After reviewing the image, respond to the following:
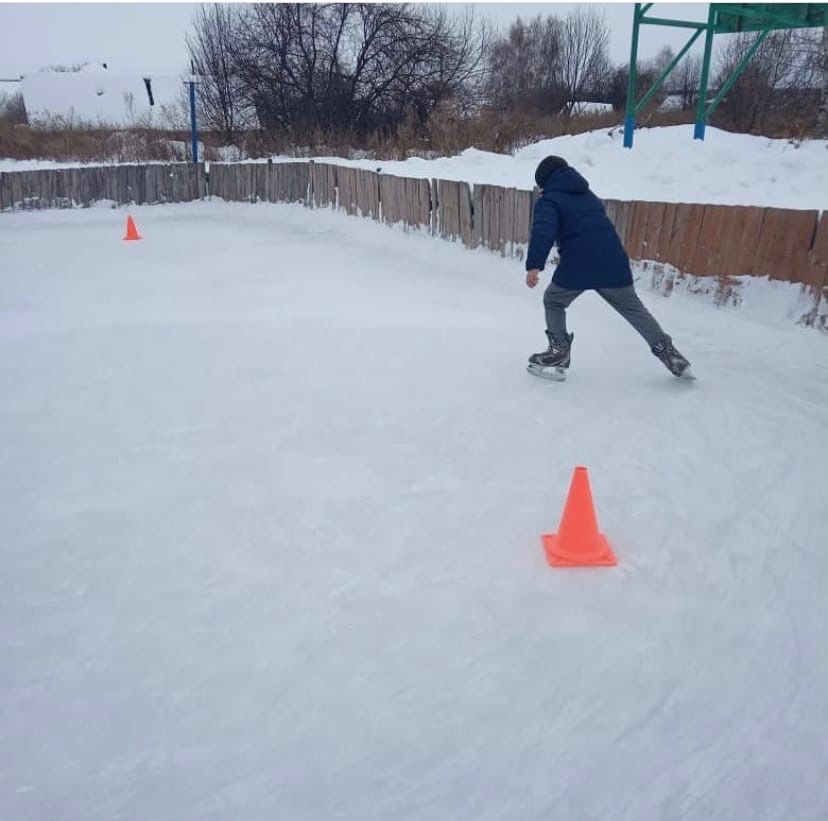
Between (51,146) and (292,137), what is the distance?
704cm

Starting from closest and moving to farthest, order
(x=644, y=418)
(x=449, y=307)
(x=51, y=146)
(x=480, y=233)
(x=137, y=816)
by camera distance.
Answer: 1. (x=137, y=816)
2. (x=644, y=418)
3. (x=449, y=307)
4. (x=480, y=233)
5. (x=51, y=146)

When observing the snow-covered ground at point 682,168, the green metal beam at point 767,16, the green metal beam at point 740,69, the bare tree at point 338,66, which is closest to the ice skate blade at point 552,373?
the snow-covered ground at point 682,168

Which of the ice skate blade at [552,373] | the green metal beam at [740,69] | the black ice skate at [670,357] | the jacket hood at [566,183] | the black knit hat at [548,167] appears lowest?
the ice skate blade at [552,373]

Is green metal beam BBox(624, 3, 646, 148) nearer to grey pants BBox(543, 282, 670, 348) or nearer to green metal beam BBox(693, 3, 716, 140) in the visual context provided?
green metal beam BBox(693, 3, 716, 140)

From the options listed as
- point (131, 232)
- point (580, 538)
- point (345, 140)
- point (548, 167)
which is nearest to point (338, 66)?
point (345, 140)

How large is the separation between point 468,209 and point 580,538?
663 cm

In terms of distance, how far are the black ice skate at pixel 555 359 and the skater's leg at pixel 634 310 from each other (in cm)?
40

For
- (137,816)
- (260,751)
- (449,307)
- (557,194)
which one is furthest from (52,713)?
(449,307)

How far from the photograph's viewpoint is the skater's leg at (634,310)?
4613mm

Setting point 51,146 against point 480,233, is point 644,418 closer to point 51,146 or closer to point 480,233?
point 480,233

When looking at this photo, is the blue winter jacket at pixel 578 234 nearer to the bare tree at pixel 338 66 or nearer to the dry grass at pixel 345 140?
the dry grass at pixel 345 140

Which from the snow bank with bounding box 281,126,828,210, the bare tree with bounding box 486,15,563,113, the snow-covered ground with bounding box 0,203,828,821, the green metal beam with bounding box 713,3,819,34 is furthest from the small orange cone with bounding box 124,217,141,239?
the bare tree with bounding box 486,15,563,113

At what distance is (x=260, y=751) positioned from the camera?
2047 millimetres

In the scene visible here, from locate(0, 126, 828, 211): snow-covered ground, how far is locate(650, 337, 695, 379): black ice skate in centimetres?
586
